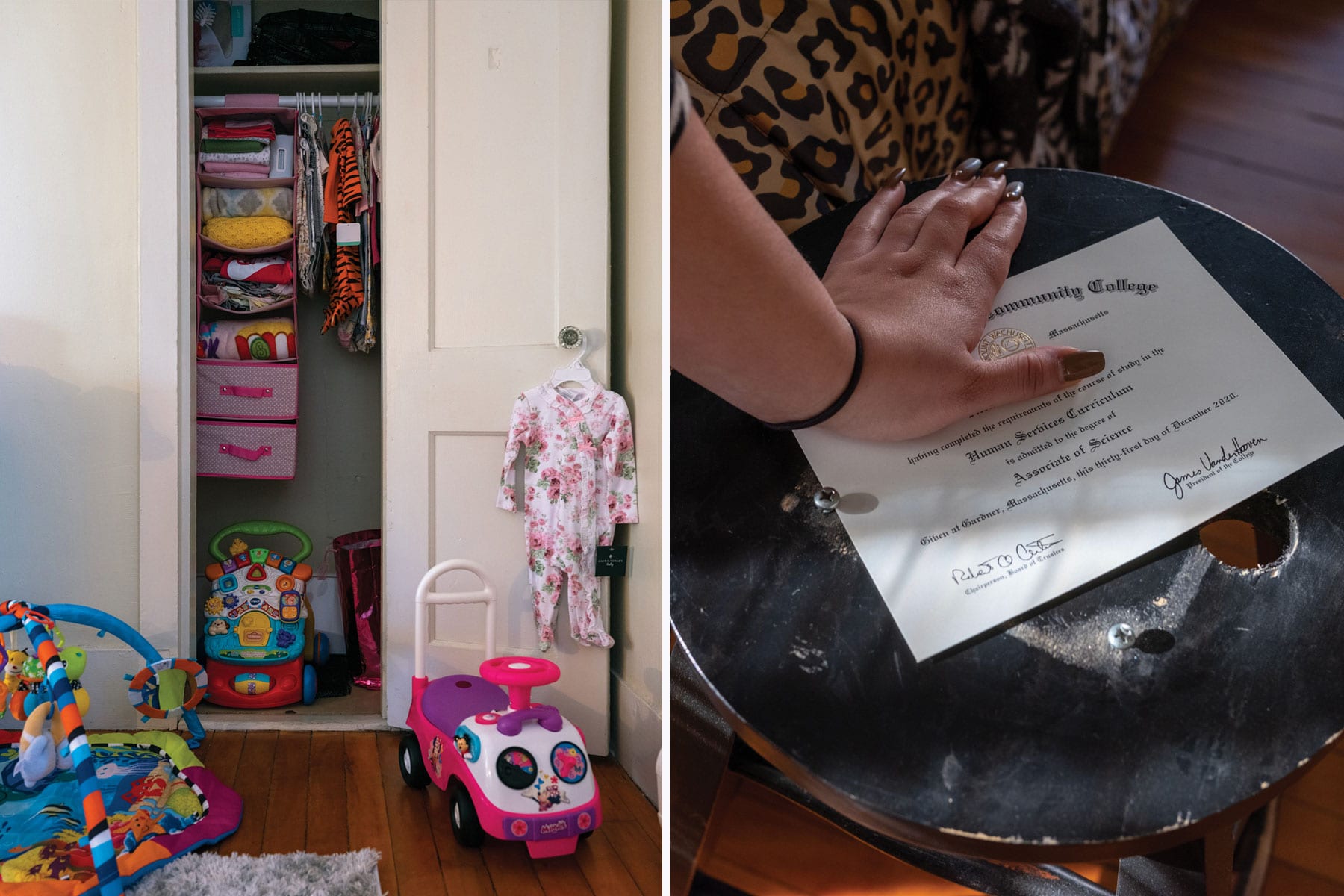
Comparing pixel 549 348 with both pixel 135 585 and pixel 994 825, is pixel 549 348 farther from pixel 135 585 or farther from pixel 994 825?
pixel 994 825

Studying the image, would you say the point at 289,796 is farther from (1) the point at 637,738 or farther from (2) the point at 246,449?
(2) the point at 246,449

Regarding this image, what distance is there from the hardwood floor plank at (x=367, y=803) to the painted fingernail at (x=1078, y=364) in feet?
4.57

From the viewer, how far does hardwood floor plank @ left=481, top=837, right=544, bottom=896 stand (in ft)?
4.82

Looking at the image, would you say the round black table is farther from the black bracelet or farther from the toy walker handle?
the toy walker handle

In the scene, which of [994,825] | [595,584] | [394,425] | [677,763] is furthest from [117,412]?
[994,825]

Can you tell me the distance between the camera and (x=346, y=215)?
2.26 m

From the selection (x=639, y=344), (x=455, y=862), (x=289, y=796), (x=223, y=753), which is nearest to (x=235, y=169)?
(x=639, y=344)

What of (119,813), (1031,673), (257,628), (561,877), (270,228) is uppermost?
(270,228)

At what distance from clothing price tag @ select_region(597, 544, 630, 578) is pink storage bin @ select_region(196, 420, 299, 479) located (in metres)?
1.00

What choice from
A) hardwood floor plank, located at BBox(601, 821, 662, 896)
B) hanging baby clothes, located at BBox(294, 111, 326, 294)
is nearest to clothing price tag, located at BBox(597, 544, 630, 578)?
hardwood floor plank, located at BBox(601, 821, 662, 896)

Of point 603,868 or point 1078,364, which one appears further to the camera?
point 603,868

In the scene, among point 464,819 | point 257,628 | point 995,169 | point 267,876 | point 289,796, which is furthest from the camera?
point 257,628

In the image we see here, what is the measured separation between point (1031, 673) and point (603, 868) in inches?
52.8

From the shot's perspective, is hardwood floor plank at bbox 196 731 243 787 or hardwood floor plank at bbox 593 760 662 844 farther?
hardwood floor plank at bbox 196 731 243 787
